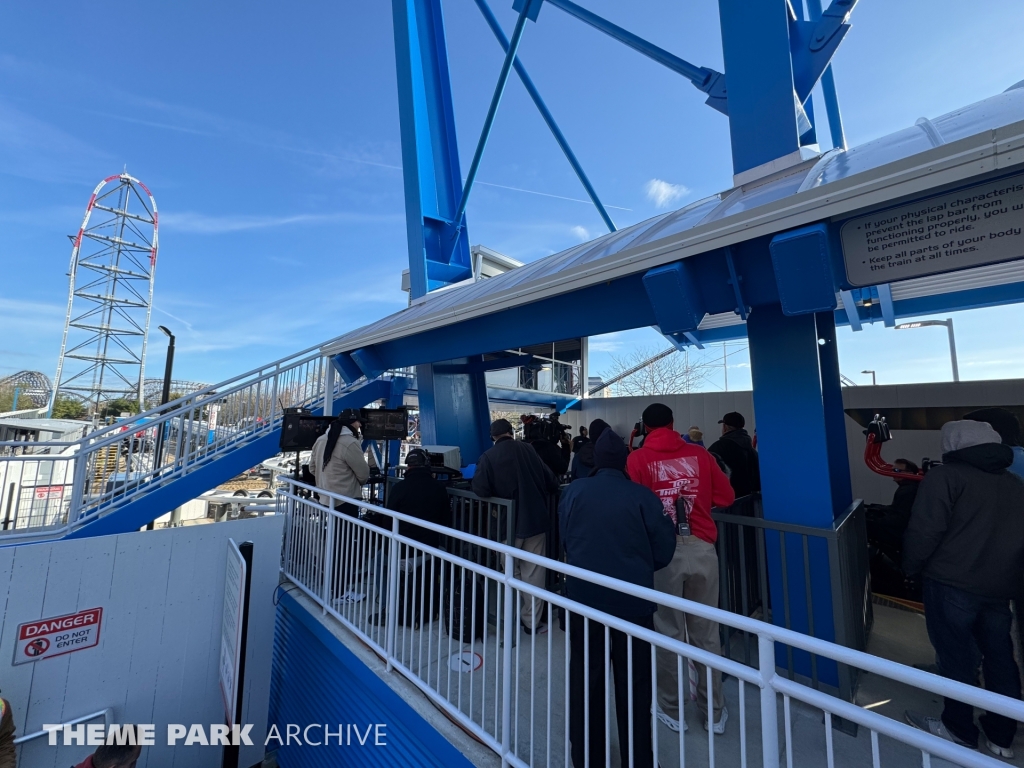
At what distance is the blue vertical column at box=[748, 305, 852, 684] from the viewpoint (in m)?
3.01

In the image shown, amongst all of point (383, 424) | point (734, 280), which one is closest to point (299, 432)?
point (383, 424)

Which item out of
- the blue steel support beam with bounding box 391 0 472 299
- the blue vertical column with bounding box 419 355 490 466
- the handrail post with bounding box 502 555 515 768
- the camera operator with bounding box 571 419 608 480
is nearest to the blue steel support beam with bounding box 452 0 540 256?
the blue steel support beam with bounding box 391 0 472 299

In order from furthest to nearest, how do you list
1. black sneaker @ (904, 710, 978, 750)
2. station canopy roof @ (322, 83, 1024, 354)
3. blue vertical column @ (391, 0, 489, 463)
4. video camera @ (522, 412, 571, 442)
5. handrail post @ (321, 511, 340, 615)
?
blue vertical column @ (391, 0, 489, 463), video camera @ (522, 412, 571, 442), handrail post @ (321, 511, 340, 615), black sneaker @ (904, 710, 978, 750), station canopy roof @ (322, 83, 1024, 354)

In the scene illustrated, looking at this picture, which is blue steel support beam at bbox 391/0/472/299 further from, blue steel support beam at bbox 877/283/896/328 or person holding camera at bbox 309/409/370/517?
blue steel support beam at bbox 877/283/896/328

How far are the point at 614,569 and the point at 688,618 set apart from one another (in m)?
0.89

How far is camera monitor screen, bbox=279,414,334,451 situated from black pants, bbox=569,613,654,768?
4.61 m

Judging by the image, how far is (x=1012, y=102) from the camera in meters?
2.69

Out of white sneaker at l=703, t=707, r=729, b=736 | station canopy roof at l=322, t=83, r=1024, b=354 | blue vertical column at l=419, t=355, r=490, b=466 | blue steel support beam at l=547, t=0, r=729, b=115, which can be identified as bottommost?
white sneaker at l=703, t=707, r=729, b=736

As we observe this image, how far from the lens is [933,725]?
2.61 m

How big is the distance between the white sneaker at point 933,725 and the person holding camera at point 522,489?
2.42m

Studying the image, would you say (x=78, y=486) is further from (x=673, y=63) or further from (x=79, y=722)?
(x=673, y=63)

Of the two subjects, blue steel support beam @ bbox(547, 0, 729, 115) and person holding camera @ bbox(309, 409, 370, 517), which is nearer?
blue steel support beam @ bbox(547, 0, 729, 115)

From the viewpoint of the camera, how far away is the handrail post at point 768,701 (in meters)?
1.41

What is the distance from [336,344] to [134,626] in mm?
4130
